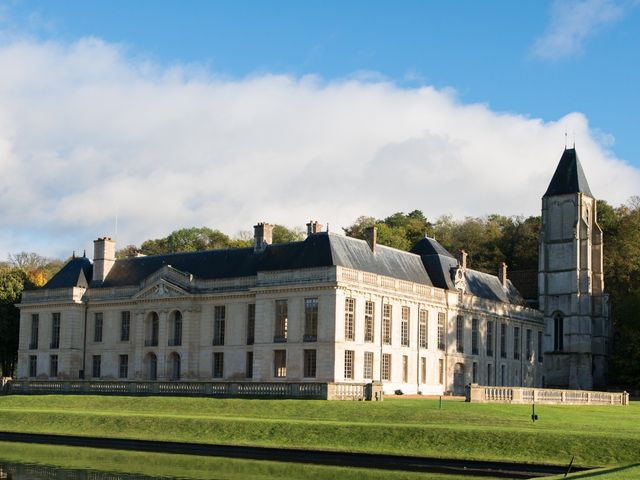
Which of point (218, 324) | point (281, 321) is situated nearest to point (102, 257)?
point (218, 324)

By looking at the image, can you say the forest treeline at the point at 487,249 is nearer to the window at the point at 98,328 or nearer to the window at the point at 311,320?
the window at the point at 98,328

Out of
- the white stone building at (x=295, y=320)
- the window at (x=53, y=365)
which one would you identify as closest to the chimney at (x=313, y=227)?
the white stone building at (x=295, y=320)

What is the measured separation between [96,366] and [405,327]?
70.6 feet

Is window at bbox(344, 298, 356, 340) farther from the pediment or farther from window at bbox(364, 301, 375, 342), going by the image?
the pediment

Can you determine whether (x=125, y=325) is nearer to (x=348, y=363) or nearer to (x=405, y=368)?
(x=348, y=363)

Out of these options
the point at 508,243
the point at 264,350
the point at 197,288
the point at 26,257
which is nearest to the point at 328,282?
the point at 264,350

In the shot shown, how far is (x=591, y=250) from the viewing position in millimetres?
75688

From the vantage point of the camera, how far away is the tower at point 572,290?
7419 cm

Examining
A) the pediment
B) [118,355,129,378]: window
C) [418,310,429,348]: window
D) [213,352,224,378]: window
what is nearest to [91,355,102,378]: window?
[118,355,129,378]: window

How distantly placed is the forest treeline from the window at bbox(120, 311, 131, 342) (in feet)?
25.9

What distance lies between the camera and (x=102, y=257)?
68.4 meters

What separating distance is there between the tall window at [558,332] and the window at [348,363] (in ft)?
84.3

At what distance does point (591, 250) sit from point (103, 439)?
1890 inches

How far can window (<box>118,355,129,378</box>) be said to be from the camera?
6488 cm
